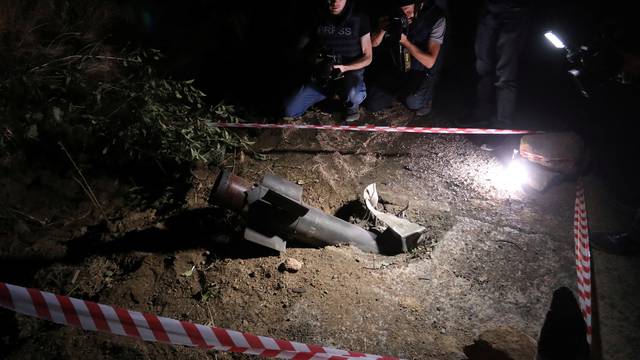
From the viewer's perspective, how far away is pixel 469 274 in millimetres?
3223

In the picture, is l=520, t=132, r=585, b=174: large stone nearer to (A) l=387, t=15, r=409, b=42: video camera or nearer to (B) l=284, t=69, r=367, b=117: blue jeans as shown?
(A) l=387, t=15, r=409, b=42: video camera

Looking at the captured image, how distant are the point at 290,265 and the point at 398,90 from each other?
3790mm

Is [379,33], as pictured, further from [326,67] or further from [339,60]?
[326,67]

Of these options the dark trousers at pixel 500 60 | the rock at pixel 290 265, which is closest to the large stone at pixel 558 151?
the dark trousers at pixel 500 60

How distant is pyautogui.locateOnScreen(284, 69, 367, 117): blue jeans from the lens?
5.17m

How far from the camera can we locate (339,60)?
4.98m

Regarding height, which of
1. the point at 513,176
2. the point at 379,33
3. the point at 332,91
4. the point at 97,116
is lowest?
the point at 513,176

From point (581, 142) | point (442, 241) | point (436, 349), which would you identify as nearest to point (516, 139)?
point (581, 142)

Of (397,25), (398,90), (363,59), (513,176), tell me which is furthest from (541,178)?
(363,59)

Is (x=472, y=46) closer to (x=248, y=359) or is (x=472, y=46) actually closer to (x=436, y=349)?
(x=436, y=349)

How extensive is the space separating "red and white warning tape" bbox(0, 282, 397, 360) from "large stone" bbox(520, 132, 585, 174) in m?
3.29

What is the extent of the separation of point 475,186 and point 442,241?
1.11 metres

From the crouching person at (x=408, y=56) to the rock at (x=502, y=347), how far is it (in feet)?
12.4

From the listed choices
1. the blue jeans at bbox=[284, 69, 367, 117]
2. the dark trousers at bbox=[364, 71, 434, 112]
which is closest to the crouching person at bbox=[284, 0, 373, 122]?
the blue jeans at bbox=[284, 69, 367, 117]
